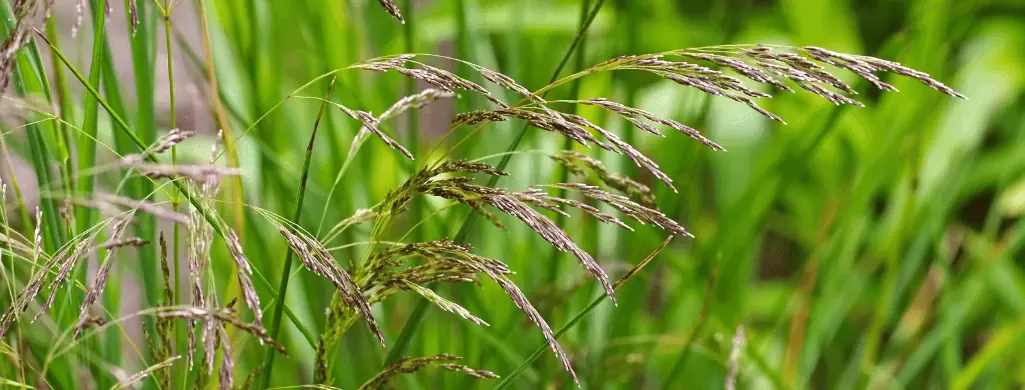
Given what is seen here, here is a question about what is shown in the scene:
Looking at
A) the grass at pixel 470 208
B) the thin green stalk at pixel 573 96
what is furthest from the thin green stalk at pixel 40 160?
the thin green stalk at pixel 573 96

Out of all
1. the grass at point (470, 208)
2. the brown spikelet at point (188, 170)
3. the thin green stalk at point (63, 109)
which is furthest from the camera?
the thin green stalk at point (63, 109)

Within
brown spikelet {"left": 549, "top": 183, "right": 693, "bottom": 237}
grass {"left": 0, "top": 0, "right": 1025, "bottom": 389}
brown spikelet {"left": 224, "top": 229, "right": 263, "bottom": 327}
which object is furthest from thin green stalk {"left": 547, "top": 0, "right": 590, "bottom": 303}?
brown spikelet {"left": 224, "top": 229, "right": 263, "bottom": 327}

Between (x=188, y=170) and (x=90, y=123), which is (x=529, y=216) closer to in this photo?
(x=188, y=170)

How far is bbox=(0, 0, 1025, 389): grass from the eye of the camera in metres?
0.40

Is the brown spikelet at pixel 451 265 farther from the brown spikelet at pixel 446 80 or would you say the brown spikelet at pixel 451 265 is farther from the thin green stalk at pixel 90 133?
the thin green stalk at pixel 90 133

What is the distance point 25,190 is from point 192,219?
82 centimetres

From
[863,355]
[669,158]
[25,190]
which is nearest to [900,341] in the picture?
[863,355]

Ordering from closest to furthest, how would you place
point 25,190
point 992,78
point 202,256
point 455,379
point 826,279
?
point 202,256
point 455,379
point 826,279
point 25,190
point 992,78

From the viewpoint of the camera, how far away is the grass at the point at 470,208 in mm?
399

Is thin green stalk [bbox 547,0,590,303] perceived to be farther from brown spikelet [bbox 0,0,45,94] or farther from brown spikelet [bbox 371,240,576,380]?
brown spikelet [bbox 0,0,45,94]

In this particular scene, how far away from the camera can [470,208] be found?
0.72m

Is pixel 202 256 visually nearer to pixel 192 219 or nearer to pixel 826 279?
pixel 192 219

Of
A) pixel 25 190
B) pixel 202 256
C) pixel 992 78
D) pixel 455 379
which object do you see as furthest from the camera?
pixel 992 78

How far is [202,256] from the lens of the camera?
15.2 inches
